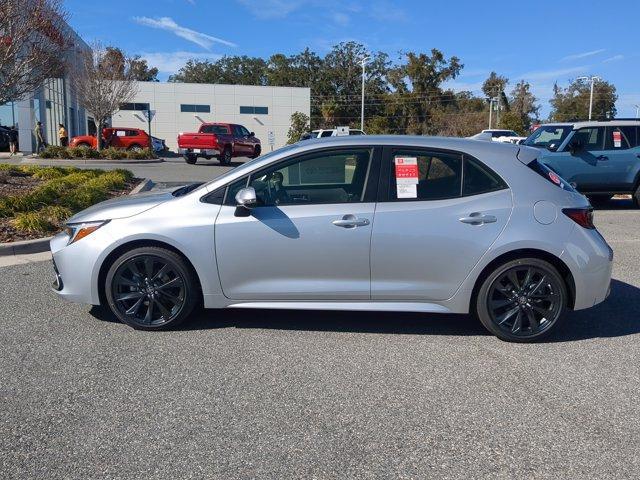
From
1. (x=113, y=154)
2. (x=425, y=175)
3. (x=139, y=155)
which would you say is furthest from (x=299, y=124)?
(x=425, y=175)

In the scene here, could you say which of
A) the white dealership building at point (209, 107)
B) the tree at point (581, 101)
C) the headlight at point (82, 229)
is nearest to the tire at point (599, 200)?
the headlight at point (82, 229)

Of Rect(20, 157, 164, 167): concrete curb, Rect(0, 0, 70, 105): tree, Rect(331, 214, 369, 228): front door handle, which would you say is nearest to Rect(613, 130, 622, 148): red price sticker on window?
Rect(331, 214, 369, 228): front door handle

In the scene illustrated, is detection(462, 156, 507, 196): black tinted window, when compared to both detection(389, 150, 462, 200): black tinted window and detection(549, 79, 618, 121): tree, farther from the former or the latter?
detection(549, 79, 618, 121): tree

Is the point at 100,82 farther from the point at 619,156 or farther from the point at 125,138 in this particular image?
the point at 619,156

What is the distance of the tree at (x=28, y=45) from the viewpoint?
11102 mm

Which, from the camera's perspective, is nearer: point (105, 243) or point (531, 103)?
point (105, 243)

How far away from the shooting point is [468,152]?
5.00 m

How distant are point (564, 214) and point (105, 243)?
3.78m

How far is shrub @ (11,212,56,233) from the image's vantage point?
28.1 feet

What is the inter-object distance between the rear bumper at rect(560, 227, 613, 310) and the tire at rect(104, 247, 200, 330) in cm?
311

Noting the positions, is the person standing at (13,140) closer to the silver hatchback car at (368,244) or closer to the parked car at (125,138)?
the parked car at (125,138)

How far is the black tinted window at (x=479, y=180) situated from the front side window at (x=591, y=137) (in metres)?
8.66

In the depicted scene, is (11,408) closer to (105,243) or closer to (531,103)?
(105,243)

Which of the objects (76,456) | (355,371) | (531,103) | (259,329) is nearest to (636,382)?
(355,371)
